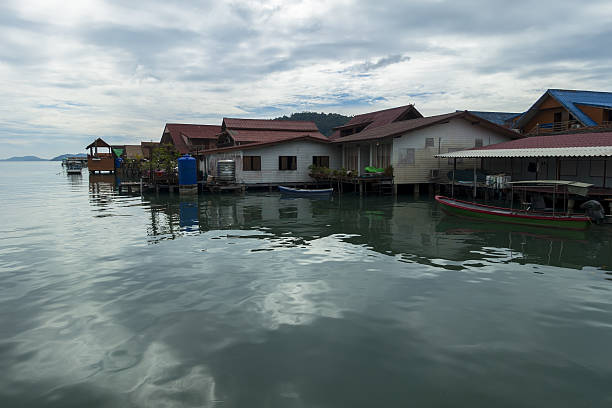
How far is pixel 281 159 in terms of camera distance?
35.9 meters

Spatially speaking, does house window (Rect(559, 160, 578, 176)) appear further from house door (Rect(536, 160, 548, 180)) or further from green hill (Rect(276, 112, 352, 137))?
green hill (Rect(276, 112, 352, 137))

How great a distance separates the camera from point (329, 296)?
9047 millimetres

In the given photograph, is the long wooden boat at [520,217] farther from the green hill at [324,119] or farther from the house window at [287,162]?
the green hill at [324,119]

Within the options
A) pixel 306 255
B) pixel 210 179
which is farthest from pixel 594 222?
pixel 210 179

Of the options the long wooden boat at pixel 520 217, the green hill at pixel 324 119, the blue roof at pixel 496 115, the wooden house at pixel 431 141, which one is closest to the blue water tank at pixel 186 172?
the wooden house at pixel 431 141

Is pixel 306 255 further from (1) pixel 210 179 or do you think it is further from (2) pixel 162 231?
(1) pixel 210 179

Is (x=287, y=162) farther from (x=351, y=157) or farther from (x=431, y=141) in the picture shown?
(x=431, y=141)

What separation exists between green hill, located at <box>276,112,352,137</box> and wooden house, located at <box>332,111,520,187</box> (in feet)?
223

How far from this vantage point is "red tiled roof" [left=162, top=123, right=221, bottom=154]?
5588cm

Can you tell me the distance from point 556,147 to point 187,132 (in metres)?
46.7

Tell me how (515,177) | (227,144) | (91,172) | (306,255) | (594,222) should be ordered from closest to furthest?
(306,255)
(594,222)
(515,177)
(227,144)
(91,172)

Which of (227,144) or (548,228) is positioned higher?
(227,144)

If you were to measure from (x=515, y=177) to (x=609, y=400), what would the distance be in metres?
27.9

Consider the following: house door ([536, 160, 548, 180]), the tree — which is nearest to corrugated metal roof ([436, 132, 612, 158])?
house door ([536, 160, 548, 180])
